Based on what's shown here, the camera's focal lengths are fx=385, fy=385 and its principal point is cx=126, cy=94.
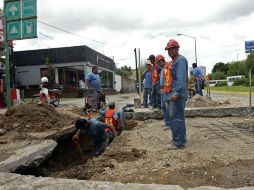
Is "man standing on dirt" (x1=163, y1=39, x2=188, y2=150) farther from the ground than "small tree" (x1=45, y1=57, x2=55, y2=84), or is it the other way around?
"small tree" (x1=45, y1=57, x2=55, y2=84)

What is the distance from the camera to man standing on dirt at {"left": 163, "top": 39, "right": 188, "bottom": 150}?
586 cm

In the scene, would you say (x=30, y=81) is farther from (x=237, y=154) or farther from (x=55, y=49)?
(x=237, y=154)

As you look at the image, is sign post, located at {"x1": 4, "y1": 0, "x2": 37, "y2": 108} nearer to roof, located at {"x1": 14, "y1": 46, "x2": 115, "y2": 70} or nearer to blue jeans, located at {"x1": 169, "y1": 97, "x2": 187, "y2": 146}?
blue jeans, located at {"x1": 169, "y1": 97, "x2": 187, "y2": 146}

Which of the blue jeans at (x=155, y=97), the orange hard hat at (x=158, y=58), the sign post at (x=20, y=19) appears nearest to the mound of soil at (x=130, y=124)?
the blue jeans at (x=155, y=97)

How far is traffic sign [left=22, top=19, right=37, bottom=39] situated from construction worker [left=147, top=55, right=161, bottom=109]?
3276 millimetres

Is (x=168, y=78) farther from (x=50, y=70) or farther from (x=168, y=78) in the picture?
(x=50, y=70)

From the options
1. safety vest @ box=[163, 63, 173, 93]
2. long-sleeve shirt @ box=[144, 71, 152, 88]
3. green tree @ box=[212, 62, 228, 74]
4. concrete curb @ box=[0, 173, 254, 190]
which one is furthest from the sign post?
green tree @ box=[212, 62, 228, 74]

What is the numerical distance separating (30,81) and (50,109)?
23.8m

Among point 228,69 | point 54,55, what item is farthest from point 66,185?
point 228,69

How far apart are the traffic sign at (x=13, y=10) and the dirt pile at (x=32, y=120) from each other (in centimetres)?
259

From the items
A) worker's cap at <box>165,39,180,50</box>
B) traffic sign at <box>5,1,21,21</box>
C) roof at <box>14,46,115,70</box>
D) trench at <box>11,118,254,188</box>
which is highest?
roof at <box>14,46,115,70</box>

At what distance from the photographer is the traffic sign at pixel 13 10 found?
10516 mm

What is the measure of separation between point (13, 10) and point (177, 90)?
6499mm

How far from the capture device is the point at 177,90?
5.85m
